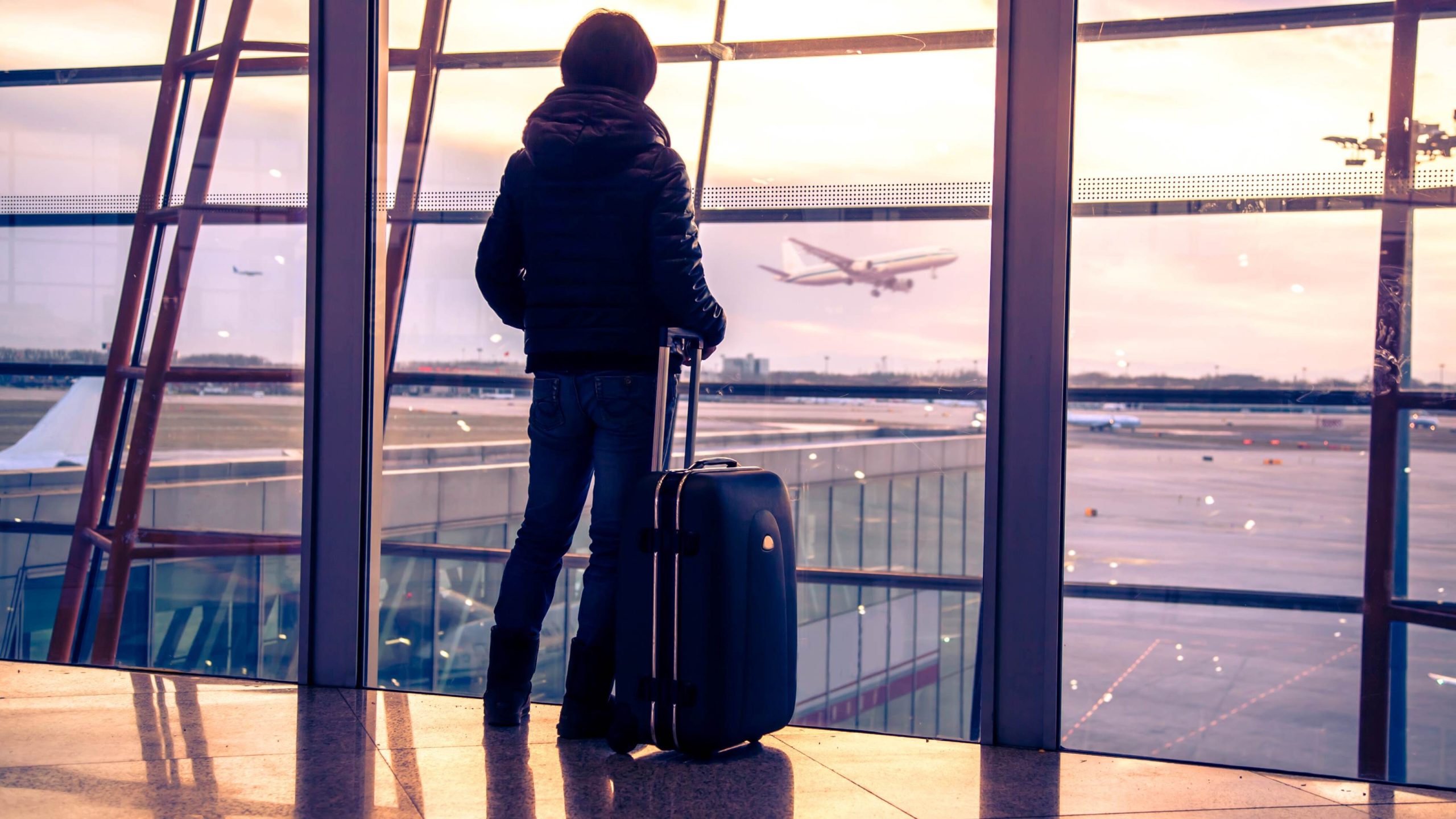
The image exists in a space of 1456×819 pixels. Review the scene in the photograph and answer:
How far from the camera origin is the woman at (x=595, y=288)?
1.52 metres

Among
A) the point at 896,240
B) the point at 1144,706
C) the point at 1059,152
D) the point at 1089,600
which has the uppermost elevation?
the point at 896,240

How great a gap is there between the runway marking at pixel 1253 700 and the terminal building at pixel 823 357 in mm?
119

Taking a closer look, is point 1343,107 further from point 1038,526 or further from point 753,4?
point 1038,526

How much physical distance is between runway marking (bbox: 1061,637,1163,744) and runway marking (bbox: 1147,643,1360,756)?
0.62m

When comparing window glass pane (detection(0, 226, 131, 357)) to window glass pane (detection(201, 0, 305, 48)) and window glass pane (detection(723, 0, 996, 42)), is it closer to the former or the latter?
window glass pane (detection(201, 0, 305, 48))

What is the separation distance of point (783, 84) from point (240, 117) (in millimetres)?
2844

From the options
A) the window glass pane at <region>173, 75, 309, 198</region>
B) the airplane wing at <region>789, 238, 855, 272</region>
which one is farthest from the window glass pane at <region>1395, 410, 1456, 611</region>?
the window glass pane at <region>173, 75, 309, 198</region>

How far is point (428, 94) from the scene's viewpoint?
5.05 m

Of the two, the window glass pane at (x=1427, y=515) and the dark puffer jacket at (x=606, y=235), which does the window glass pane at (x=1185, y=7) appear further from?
the dark puffer jacket at (x=606, y=235)

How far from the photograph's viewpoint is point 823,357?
5.93m

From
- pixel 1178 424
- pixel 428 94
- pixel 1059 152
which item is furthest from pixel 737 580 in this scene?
pixel 428 94

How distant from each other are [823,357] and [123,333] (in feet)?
12.8

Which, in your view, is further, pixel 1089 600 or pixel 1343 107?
pixel 1089 600

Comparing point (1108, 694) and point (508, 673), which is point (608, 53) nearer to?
point (508, 673)
